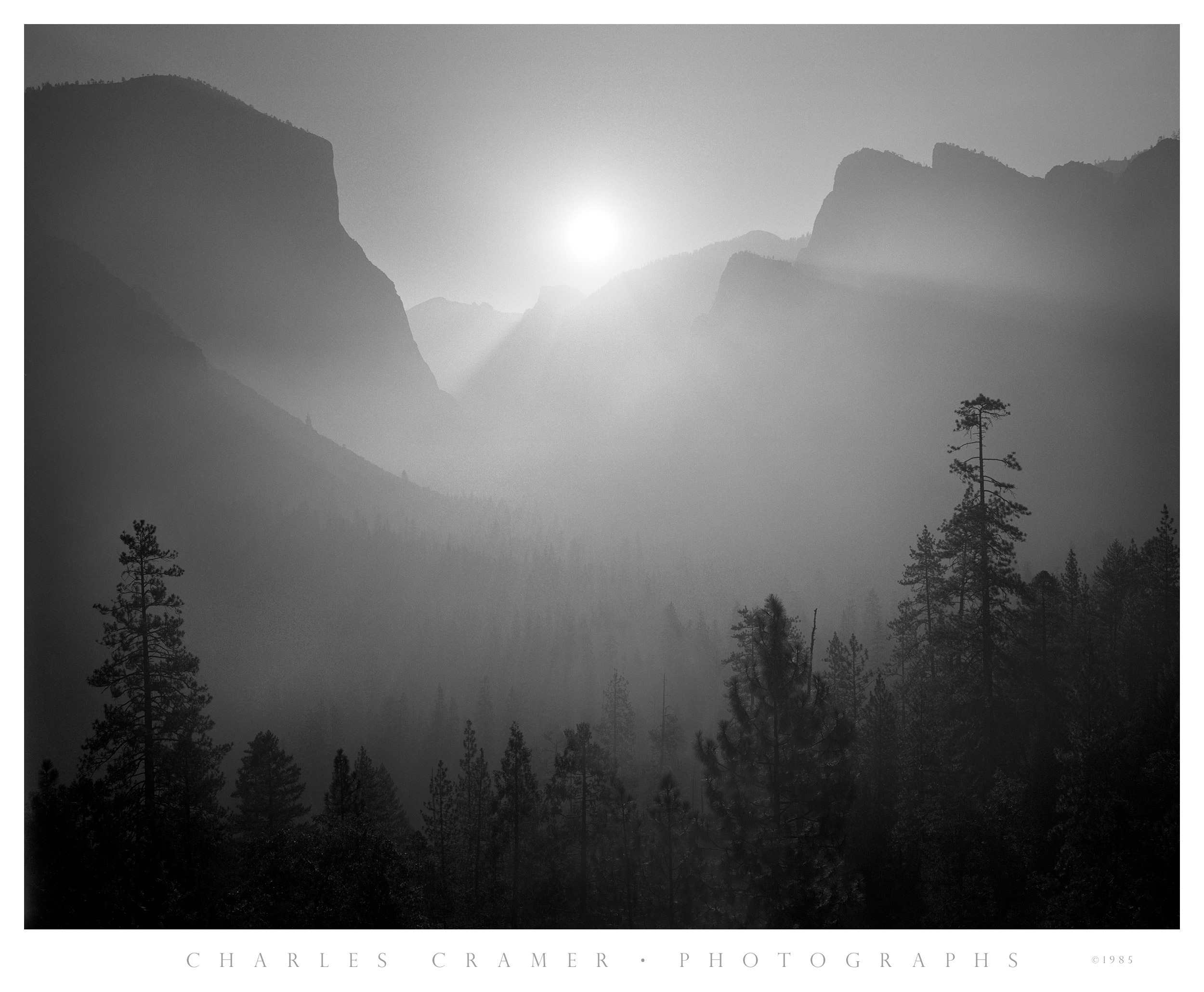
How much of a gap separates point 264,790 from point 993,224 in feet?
370

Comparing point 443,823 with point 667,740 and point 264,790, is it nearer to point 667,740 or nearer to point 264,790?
point 264,790

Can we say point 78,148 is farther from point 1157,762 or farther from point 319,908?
point 1157,762

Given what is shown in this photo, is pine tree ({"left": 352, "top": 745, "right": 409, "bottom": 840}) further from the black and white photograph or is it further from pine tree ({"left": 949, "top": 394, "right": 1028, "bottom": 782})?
pine tree ({"left": 949, "top": 394, "right": 1028, "bottom": 782})

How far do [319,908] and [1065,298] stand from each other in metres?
98.1

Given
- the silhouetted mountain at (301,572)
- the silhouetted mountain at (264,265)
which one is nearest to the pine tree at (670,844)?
the silhouetted mountain at (301,572)

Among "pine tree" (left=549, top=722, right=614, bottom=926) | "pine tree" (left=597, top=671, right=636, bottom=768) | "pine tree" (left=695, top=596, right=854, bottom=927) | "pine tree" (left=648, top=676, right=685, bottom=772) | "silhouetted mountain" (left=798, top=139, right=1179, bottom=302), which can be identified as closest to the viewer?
"pine tree" (left=695, top=596, right=854, bottom=927)

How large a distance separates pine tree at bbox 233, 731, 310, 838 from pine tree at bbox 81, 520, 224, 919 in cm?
594

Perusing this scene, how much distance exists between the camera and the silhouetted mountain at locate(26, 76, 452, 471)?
380 ft

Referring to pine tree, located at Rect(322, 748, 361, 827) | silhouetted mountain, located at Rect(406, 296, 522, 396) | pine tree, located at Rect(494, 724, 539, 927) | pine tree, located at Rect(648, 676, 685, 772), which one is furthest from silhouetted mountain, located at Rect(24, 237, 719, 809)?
silhouetted mountain, located at Rect(406, 296, 522, 396)

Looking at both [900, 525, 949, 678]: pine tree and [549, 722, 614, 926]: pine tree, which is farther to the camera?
[549, 722, 614, 926]: pine tree

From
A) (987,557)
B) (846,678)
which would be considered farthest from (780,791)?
(846,678)

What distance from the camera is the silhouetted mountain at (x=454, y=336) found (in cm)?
12938

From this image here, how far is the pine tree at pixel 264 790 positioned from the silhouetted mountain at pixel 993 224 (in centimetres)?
2788

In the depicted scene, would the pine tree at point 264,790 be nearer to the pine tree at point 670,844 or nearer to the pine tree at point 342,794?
the pine tree at point 342,794
